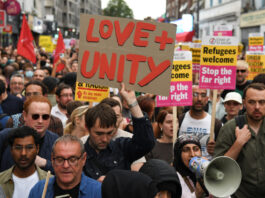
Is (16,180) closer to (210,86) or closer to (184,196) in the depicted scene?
(184,196)

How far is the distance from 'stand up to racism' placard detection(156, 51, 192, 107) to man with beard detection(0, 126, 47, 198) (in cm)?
276

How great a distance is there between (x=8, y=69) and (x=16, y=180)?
7.75m

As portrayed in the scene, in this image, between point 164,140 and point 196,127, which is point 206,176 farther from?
point 196,127

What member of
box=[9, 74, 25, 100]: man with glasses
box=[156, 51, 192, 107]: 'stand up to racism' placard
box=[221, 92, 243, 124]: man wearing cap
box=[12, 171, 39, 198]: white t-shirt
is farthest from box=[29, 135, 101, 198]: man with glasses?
box=[9, 74, 25, 100]: man with glasses

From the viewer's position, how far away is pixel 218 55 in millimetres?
6445

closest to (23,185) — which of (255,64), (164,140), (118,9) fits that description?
(164,140)

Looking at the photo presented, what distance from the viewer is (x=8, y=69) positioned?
36.4 feet

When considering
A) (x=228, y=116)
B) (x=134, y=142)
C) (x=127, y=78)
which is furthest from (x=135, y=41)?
(x=228, y=116)

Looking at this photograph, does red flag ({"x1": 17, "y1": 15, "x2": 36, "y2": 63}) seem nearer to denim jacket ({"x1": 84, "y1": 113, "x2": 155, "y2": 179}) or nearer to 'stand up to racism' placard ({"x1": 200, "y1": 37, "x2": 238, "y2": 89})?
'stand up to racism' placard ({"x1": 200, "y1": 37, "x2": 238, "y2": 89})

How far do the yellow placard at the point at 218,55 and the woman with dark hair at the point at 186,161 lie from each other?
7.32ft

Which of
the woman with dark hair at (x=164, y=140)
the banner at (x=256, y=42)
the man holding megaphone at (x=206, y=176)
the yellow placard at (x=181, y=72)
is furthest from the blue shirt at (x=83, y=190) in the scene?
the banner at (x=256, y=42)

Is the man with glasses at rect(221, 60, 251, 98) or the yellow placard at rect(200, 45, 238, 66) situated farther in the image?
the man with glasses at rect(221, 60, 251, 98)

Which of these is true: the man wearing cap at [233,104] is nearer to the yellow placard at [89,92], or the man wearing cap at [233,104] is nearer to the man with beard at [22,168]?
the yellow placard at [89,92]

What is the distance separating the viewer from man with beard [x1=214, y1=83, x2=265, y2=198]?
4.39 meters
